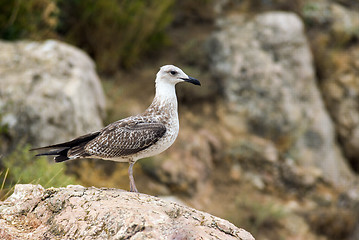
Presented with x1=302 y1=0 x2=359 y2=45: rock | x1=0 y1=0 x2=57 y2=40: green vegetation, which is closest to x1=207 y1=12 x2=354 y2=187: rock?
x1=302 y1=0 x2=359 y2=45: rock

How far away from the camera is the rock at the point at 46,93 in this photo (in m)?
7.91

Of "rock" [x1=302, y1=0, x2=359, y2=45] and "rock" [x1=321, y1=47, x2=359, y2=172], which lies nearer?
"rock" [x1=321, y1=47, x2=359, y2=172]

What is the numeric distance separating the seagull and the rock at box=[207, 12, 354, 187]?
6343 millimetres

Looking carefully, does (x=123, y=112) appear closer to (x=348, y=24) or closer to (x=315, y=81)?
(x=315, y=81)

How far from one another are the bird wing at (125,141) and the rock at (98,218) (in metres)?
0.62

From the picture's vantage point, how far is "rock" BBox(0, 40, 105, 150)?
791cm

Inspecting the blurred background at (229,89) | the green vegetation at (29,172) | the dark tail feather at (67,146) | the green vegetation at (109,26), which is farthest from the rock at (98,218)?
Result: the green vegetation at (109,26)

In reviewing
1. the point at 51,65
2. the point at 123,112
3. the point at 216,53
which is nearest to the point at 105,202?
the point at 51,65

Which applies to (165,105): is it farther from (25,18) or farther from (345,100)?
(345,100)

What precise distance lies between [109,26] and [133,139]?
274 inches

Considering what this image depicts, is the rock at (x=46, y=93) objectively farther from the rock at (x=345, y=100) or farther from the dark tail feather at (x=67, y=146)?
the rock at (x=345, y=100)

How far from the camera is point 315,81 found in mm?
12367

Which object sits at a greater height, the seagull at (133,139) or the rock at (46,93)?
the seagull at (133,139)

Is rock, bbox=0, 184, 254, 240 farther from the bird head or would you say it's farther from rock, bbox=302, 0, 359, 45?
rock, bbox=302, 0, 359, 45
